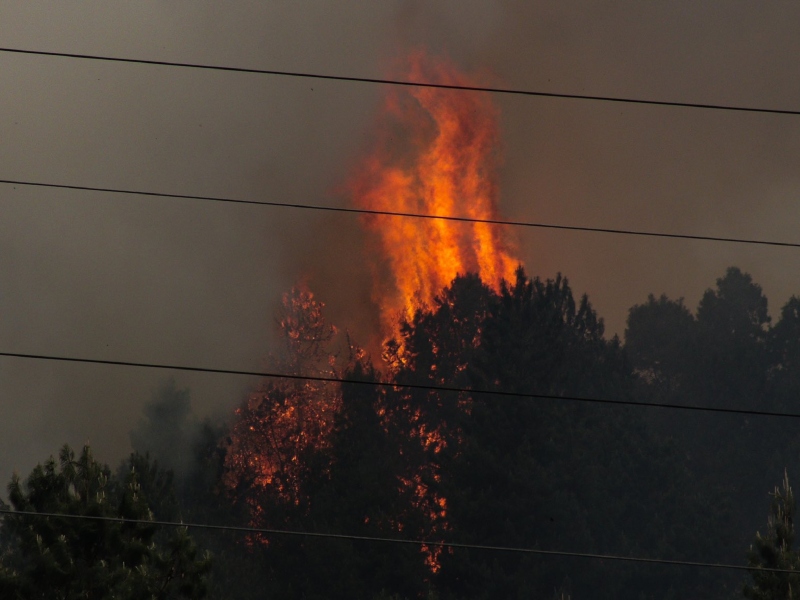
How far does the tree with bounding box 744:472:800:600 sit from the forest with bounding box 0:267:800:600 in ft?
48.9

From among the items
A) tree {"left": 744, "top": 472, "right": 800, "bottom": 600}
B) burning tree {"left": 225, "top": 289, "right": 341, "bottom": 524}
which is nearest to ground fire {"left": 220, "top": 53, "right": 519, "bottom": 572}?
burning tree {"left": 225, "top": 289, "right": 341, "bottom": 524}

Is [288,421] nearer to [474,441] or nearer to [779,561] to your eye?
[474,441]

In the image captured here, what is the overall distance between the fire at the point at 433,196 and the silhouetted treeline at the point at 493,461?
12.0 ft

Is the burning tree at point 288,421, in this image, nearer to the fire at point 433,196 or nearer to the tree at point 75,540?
the fire at point 433,196

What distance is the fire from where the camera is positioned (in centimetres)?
6412

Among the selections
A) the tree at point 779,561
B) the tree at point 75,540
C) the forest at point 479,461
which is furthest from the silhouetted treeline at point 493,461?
the tree at point 779,561

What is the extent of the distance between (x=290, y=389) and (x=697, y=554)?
23351 millimetres

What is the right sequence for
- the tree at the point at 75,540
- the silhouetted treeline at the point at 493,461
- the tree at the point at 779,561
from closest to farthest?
the tree at the point at 779,561, the tree at the point at 75,540, the silhouetted treeline at the point at 493,461

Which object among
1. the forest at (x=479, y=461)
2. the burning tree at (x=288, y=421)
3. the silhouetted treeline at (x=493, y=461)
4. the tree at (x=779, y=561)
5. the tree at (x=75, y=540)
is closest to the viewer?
the tree at (x=779, y=561)

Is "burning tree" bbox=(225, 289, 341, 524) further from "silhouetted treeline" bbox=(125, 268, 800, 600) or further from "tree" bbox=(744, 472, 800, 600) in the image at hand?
"tree" bbox=(744, 472, 800, 600)

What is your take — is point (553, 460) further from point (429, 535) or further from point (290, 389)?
point (290, 389)

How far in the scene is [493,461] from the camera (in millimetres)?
47219

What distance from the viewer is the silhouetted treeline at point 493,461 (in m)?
45.2

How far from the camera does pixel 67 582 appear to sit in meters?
21.6
